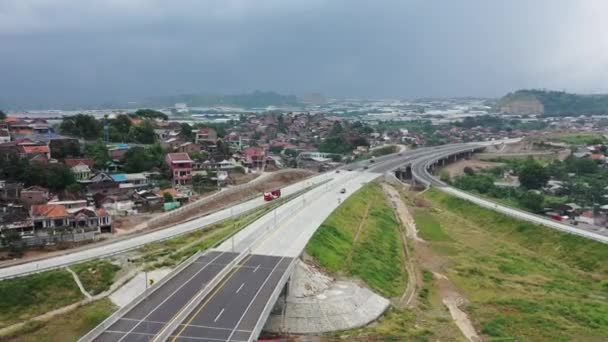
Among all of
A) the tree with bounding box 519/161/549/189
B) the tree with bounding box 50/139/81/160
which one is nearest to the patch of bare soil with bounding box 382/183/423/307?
the tree with bounding box 519/161/549/189

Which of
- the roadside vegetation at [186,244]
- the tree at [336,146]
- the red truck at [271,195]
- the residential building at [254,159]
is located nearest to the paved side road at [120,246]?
the roadside vegetation at [186,244]

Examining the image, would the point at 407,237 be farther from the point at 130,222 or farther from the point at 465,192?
the point at 130,222

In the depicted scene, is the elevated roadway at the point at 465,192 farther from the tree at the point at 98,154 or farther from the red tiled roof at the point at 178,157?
the tree at the point at 98,154

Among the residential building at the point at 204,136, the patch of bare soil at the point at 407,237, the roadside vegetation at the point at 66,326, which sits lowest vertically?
Result: the patch of bare soil at the point at 407,237

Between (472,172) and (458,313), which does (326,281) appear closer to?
(458,313)

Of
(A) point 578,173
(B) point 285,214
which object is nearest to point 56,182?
(B) point 285,214
